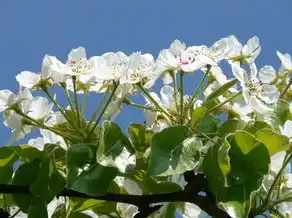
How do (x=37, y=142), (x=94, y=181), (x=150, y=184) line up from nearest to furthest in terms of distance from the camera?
(x=94, y=181) < (x=150, y=184) < (x=37, y=142)

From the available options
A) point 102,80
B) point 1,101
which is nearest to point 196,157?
point 102,80

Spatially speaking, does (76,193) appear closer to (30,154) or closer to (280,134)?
(30,154)

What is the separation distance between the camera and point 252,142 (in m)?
0.87

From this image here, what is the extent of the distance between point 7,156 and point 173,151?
0.69 feet

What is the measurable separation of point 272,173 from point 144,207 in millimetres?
165

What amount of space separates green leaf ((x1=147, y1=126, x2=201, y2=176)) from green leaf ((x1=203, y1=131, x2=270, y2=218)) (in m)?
0.02

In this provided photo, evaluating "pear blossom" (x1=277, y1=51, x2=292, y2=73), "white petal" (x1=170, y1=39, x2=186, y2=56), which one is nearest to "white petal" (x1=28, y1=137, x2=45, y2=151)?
"white petal" (x1=170, y1=39, x2=186, y2=56)

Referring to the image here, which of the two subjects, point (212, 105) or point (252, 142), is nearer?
point (252, 142)

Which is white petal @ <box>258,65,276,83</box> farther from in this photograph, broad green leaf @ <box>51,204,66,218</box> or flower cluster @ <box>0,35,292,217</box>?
broad green leaf @ <box>51,204,66,218</box>

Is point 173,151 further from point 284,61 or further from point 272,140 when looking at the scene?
point 284,61

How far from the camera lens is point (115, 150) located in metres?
0.86

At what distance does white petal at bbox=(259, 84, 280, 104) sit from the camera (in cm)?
100

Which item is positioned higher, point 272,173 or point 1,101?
point 1,101

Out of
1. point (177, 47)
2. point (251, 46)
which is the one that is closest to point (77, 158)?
point (177, 47)
